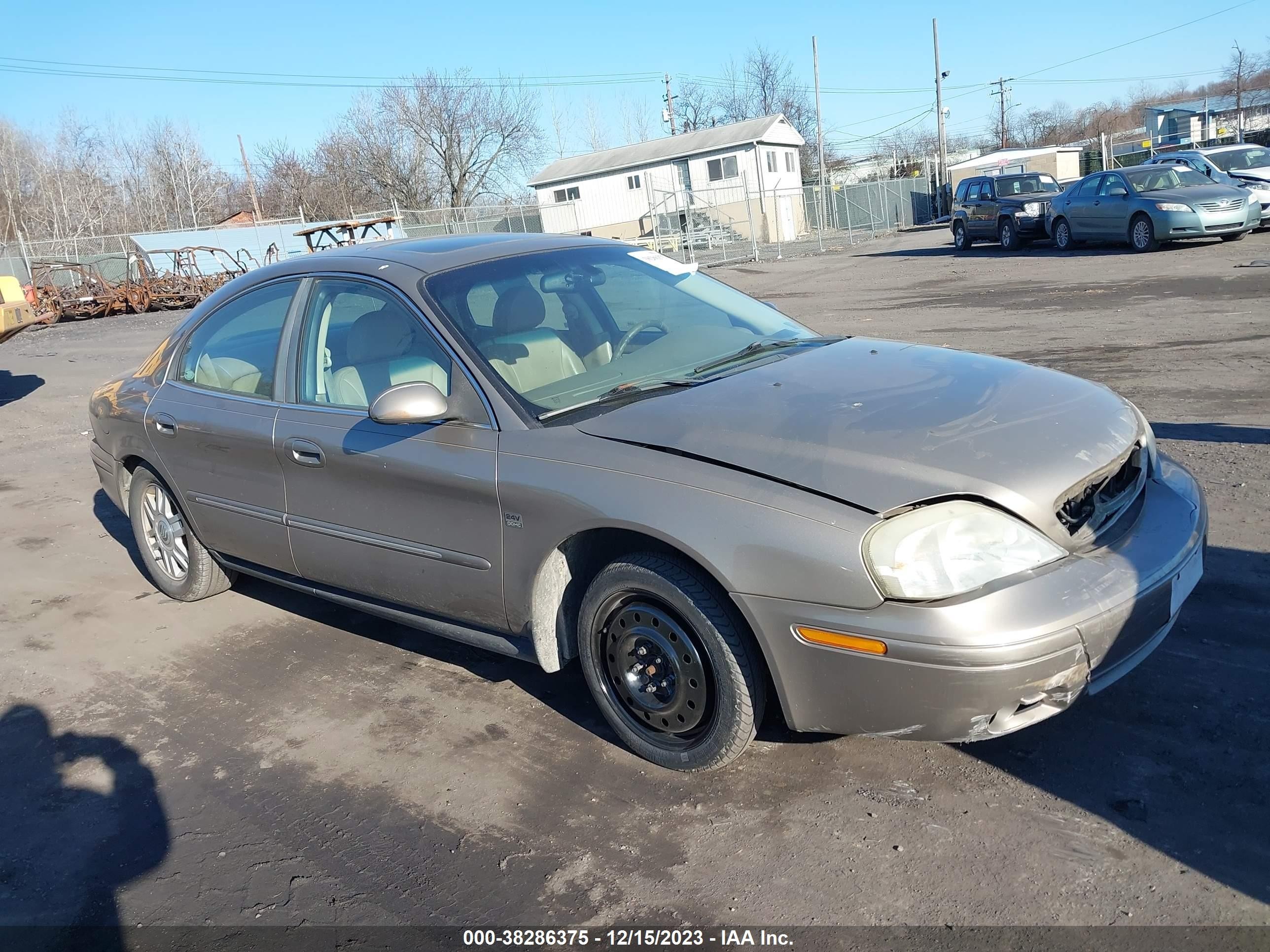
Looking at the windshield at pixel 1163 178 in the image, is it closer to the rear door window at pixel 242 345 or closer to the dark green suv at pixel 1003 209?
the dark green suv at pixel 1003 209

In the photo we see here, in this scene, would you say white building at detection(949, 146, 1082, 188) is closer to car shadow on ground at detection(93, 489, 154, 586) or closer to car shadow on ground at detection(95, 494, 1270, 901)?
car shadow on ground at detection(93, 489, 154, 586)

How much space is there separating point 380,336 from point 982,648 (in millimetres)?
2508

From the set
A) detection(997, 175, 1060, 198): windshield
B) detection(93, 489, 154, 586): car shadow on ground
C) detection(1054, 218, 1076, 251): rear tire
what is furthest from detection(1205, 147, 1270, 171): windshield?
detection(93, 489, 154, 586): car shadow on ground

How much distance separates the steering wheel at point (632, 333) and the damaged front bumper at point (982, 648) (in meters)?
1.32

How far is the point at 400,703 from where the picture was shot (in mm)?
3969

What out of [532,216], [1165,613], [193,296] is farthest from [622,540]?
[532,216]

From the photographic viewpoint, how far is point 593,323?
3.95 metres

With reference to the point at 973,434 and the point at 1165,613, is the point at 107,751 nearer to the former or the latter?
the point at 973,434

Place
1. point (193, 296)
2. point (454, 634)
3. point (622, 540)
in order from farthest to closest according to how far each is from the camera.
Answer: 1. point (193, 296)
2. point (454, 634)
3. point (622, 540)

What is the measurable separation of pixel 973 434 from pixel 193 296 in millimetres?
30669

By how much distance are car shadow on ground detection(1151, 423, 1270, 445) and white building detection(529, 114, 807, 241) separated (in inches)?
1464

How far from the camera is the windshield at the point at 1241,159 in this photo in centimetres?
2041

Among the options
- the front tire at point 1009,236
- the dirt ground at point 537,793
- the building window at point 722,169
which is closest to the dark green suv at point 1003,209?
the front tire at point 1009,236

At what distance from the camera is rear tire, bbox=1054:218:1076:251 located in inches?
796
